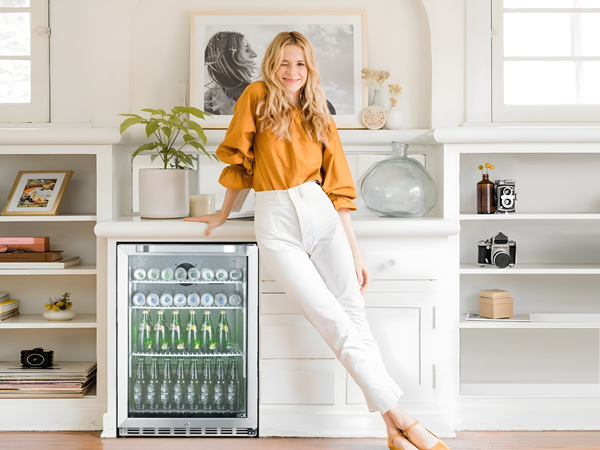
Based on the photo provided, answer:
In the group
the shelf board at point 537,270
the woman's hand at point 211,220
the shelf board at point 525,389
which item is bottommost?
the shelf board at point 525,389

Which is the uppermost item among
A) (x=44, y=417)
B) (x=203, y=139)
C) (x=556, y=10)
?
(x=556, y=10)

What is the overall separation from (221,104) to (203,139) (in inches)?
14.5

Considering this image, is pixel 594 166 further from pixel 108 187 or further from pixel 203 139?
pixel 108 187

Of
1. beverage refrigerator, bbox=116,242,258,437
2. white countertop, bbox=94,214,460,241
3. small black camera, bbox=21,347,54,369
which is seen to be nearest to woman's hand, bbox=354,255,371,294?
white countertop, bbox=94,214,460,241

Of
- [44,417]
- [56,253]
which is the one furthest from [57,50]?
[44,417]

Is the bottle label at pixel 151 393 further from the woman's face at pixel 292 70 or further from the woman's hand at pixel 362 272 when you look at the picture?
the woman's face at pixel 292 70

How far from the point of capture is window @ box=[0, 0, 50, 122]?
2.91 metres

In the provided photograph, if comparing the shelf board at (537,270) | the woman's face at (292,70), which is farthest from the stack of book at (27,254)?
the shelf board at (537,270)

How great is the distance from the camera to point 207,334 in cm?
254

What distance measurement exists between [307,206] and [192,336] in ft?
2.84

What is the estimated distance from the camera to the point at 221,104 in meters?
2.87

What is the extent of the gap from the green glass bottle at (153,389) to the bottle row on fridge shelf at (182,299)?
0.27 metres

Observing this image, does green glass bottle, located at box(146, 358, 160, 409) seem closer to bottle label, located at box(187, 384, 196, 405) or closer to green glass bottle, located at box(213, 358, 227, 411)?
bottle label, located at box(187, 384, 196, 405)

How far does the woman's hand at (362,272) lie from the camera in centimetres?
230
